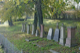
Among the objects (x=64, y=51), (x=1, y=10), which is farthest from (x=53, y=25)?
(x=1, y=10)

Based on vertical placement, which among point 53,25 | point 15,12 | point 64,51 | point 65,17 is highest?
point 15,12

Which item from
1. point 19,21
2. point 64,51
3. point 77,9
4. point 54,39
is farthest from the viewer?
point 19,21

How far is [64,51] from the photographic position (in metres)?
5.55

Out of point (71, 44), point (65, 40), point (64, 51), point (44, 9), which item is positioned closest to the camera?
point (64, 51)

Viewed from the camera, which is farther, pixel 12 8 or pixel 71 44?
pixel 12 8

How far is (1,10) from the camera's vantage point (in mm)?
14539

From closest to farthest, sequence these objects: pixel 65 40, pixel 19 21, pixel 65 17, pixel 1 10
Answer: pixel 65 40 → pixel 65 17 → pixel 1 10 → pixel 19 21

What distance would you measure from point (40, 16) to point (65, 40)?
4.56 m

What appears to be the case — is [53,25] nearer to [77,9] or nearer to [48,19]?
[48,19]

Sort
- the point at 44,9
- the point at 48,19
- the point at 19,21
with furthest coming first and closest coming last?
the point at 19,21 < the point at 48,19 < the point at 44,9

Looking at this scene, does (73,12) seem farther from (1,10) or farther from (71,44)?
(1,10)

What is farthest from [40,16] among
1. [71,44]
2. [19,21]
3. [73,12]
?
[19,21]

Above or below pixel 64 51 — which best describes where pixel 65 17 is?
above

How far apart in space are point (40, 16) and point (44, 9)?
122cm
